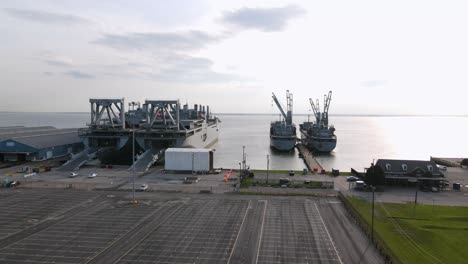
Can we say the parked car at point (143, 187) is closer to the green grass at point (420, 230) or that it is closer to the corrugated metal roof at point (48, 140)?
the green grass at point (420, 230)

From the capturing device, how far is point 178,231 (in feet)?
112

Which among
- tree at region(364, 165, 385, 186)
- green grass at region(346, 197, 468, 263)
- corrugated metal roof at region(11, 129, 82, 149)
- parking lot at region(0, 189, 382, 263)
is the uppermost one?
corrugated metal roof at region(11, 129, 82, 149)

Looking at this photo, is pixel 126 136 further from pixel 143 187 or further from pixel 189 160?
pixel 143 187

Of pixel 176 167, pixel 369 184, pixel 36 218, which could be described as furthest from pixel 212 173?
pixel 36 218

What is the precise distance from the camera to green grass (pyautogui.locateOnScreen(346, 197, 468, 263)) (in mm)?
28609

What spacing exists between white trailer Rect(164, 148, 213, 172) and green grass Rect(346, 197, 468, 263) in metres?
30.3

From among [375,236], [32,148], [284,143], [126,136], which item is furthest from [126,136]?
[375,236]

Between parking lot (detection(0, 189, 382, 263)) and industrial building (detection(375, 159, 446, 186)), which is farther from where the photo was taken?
industrial building (detection(375, 159, 446, 186))

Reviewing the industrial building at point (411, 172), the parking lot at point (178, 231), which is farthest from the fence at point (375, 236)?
the industrial building at point (411, 172)

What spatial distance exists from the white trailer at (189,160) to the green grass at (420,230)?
3028 cm

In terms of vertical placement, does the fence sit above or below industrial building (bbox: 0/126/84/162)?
below

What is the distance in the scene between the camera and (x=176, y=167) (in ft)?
223

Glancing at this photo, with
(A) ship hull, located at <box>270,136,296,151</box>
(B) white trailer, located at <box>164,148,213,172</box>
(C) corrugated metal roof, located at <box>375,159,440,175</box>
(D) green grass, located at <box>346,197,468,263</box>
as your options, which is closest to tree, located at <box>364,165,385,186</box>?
(C) corrugated metal roof, located at <box>375,159,440,175</box>

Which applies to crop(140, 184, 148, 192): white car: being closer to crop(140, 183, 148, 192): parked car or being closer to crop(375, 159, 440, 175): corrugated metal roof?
crop(140, 183, 148, 192): parked car
